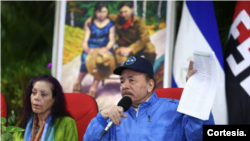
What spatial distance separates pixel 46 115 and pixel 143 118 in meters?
0.87

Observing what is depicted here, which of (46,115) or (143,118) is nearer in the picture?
(143,118)

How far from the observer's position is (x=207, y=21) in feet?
13.6

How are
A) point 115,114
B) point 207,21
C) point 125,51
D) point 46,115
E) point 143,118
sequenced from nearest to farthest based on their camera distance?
point 115,114 < point 143,118 < point 46,115 < point 207,21 < point 125,51

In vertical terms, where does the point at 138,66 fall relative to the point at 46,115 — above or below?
above

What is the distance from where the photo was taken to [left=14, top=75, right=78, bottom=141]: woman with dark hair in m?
2.98

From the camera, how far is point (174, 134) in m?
2.49

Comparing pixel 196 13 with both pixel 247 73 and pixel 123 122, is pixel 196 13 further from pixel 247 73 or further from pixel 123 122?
pixel 123 122

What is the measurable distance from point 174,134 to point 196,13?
2.03 meters

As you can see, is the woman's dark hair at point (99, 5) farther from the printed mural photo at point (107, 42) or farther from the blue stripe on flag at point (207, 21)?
the blue stripe on flag at point (207, 21)

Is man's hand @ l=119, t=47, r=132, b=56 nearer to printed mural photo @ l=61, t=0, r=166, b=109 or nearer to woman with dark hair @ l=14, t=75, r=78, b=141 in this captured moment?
printed mural photo @ l=61, t=0, r=166, b=109

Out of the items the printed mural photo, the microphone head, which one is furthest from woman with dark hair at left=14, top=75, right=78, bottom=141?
the printed mural photo

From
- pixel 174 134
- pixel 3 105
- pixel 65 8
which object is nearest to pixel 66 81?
pixel 65 8

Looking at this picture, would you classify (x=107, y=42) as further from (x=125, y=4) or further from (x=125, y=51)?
(x=125, y=4)

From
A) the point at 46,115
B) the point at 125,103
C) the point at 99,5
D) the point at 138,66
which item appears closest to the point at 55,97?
the point at 46,115
